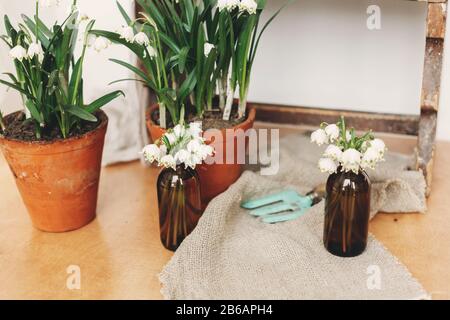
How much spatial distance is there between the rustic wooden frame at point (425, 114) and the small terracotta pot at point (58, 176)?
1.78ft

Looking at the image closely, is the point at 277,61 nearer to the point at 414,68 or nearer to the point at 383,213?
the point at 414,68

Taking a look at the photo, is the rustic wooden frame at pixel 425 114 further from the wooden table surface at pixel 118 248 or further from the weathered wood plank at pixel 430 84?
the wooden table surface at pixel 118 248

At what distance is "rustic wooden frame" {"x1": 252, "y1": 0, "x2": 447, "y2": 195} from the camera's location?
64.1 inches

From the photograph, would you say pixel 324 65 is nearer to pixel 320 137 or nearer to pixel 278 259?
pixel 320 137

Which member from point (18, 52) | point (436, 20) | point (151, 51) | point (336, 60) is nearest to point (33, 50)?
point (18, 52)

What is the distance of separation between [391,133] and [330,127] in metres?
0.81

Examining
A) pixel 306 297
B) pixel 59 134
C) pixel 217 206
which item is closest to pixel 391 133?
pixel 217 206

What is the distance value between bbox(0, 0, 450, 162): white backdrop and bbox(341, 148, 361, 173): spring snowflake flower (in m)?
0.83

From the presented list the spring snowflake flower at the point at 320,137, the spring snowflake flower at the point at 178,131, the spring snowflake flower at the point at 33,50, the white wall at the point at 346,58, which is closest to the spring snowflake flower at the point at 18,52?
the spring snowflake flower at the point at 33,50

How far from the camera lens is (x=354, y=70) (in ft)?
7.29

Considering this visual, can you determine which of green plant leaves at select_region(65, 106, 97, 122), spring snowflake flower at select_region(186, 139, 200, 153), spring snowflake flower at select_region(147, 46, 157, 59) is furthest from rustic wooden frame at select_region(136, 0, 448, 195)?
spring snowflake flower at select_region(186, 139, 200, 153)
